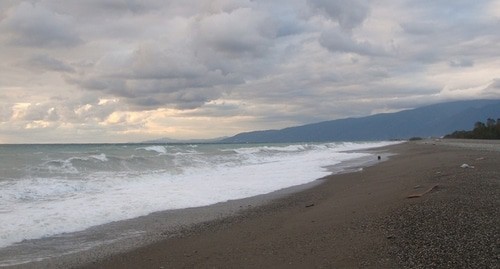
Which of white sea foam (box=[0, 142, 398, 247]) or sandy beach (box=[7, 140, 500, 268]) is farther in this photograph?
white sea foam (box=[0, 142, 398, 247])

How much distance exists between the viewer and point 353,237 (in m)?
7.45

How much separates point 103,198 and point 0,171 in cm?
1068

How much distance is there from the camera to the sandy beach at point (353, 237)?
6156 millimetres

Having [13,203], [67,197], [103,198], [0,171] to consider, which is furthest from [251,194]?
[0,171]

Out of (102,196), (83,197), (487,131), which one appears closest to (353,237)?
(102,196)

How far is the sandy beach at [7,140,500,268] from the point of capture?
6156mm

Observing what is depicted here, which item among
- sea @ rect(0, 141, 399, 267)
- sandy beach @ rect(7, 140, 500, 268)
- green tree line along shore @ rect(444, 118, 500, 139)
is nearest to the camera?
sandy beach @ rect(7, 140, 500, 268)

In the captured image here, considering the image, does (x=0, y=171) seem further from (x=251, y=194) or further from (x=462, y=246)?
(x=462, y=246)

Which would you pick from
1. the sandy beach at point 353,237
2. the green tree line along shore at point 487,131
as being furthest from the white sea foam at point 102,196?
the green tree line along shore at point 487,131

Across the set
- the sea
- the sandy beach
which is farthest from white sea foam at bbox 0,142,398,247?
the sandy beach

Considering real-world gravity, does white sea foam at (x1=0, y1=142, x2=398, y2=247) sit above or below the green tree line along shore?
below

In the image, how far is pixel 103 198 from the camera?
14.0 meters

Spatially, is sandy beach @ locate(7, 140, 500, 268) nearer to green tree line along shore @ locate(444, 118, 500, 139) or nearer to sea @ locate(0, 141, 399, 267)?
sea @ locate(0, 141, 399, 267)

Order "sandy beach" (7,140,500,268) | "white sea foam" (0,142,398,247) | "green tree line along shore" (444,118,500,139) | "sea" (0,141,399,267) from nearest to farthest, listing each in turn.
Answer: "sandy beach" (7,140,500,268)
"sea" (0,141,399,267)
"white sea foam" (0,142,398,247)
"green tree line along shore" (444,118,500,139)
